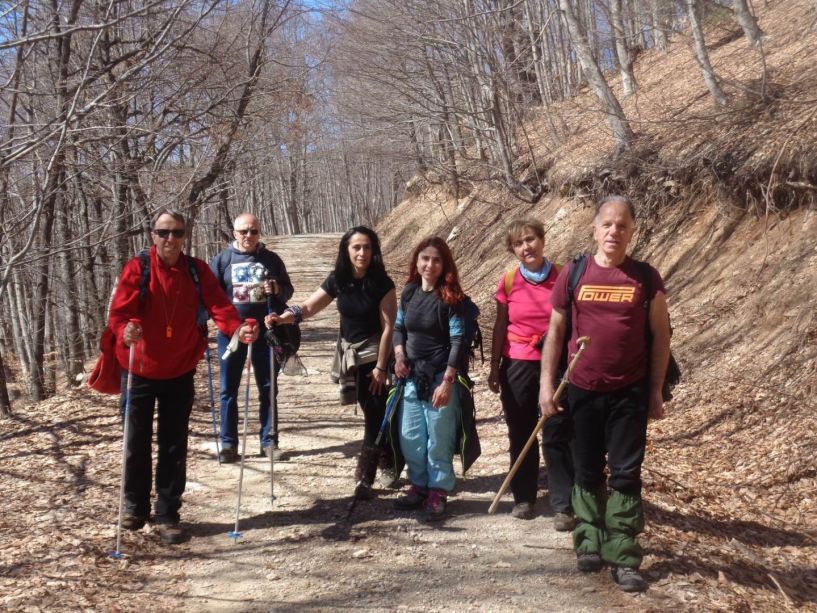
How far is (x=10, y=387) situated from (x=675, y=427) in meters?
21.0

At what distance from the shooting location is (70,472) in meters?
6.69

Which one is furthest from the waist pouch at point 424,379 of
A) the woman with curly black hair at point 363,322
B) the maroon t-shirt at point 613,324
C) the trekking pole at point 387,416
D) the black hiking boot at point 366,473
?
the maroon t-shirt at point 613,324

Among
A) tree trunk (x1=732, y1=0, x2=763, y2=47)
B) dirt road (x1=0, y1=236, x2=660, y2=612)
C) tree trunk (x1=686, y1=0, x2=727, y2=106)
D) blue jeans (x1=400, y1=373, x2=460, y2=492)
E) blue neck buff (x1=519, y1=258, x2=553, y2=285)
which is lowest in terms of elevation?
dirt road (x1=0, y1=236, x2=660, y2=612)

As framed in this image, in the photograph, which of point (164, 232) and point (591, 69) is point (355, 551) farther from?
point (591, 69)

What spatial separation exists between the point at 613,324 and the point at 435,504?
1.98 metres

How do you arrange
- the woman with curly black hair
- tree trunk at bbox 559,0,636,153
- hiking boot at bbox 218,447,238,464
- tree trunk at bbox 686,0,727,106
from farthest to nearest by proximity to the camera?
tree trunk at bbox 559,0,636,153 → tree trunk at bbox 686,0,727,106 → hiking boot at bbox 218,447,238,464 → the woman with curly black hair

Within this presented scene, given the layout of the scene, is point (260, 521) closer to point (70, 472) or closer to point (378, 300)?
point (378, 300)

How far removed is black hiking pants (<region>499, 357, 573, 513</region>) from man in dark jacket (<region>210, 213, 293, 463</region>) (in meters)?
2.17

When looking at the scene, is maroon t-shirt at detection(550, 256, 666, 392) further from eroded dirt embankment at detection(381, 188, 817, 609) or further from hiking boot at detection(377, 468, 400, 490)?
hiking boot at detection(377, 468, 400, 490)

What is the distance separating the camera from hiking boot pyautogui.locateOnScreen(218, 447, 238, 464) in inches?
262

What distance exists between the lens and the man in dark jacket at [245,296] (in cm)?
642

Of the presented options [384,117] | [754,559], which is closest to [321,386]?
[754,559]

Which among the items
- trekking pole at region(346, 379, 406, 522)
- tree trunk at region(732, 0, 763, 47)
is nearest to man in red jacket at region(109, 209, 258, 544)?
trekking pole at region(346, 379, 406, 522)

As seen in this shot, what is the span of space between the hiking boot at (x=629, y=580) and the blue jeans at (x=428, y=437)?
4.50ft
